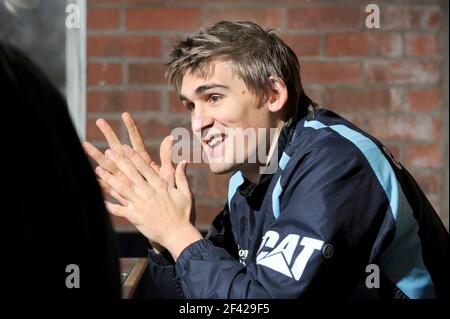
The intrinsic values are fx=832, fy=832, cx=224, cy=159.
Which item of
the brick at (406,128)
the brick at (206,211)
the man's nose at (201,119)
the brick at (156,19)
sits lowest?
the brick at (206,211)

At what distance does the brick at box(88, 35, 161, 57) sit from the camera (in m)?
3.34

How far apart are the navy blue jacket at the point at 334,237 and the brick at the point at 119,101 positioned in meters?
1.48

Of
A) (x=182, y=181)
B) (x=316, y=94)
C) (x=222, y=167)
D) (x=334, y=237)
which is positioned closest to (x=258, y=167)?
(x=222, y=167)

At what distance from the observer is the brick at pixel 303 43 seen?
3.30 meters

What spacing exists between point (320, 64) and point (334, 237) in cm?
174

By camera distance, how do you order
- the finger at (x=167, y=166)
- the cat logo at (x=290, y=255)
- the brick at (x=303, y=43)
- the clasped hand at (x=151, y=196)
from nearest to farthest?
the cat logo at (x=290, y=255) < the clasped hand at (x=151, y=196) < the finger at (x=167, y=166) < the brick at (x=303, y=43)

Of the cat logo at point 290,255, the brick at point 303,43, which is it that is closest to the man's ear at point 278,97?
the cat logo at point 290,255

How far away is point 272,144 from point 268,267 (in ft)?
1.62

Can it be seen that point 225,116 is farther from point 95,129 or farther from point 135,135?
point 95,129

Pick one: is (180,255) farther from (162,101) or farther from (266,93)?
(162,101)

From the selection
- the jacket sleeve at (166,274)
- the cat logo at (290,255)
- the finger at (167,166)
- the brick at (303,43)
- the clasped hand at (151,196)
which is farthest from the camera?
the brick at (303,43)

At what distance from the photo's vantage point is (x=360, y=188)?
68.7 inches

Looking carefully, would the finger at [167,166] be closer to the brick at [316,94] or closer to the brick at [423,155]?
the brick at [316,94]
